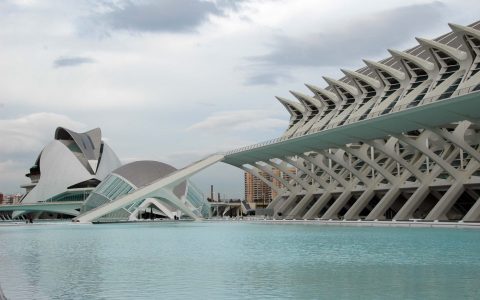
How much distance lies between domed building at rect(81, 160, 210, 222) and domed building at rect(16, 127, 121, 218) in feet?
72.3

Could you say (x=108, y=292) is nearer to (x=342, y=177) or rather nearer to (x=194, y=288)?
(x=194, y=288)

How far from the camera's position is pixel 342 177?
57.4 m

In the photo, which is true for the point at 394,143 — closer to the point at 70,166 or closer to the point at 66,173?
the point at 70,166

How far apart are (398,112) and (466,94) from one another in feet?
18.6

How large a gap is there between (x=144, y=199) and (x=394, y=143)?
2628 cm

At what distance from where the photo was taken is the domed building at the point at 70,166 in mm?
96250

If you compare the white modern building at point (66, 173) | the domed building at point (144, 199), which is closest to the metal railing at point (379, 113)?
the domed building at point (144, 199)

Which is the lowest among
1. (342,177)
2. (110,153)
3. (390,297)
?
(390,297)

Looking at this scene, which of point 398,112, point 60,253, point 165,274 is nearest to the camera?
point 165,274

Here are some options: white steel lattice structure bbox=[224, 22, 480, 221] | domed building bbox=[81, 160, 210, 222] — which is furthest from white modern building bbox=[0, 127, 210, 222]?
white steel lattice structure bbox=[224, 22, 480, 221]

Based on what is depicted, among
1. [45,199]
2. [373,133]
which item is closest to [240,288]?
[373,133]

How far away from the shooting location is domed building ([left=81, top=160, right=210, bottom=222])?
64062 mm

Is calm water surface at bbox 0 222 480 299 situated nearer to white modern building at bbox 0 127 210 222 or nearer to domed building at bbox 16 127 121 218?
white modern building at bbox 0 127 210 222

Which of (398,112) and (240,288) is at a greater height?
(398,112)
